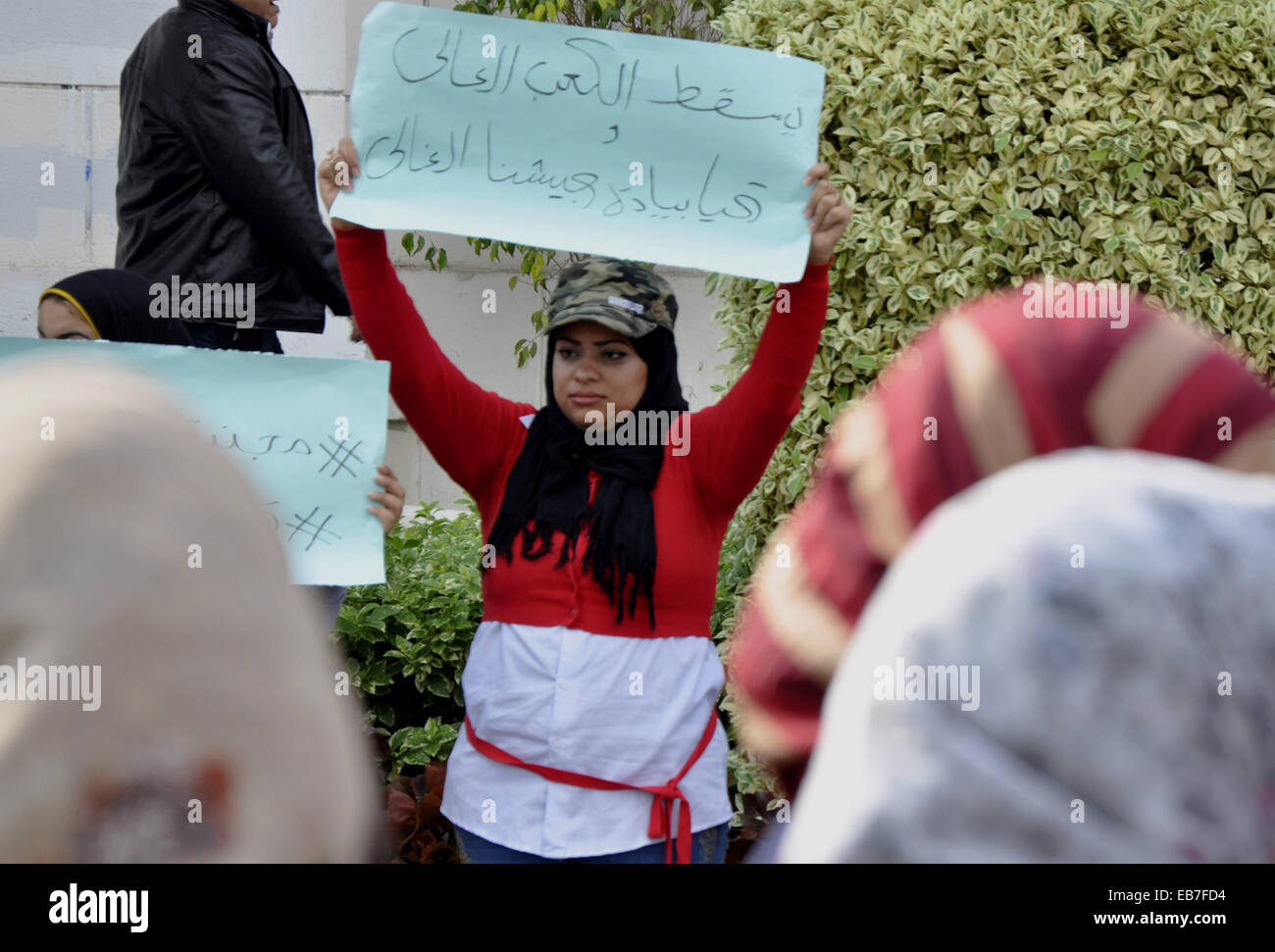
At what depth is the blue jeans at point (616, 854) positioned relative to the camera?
8.55ft

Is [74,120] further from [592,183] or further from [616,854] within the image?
[616,854]

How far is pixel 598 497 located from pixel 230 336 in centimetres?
147

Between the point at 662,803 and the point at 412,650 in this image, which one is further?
the point at 412,650

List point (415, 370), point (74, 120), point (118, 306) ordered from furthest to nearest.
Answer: point (74, 120) < point (118, 306) < point (415, 370)

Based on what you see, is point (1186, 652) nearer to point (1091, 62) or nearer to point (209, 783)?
point (209, 783)

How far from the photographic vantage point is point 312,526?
3002 mm

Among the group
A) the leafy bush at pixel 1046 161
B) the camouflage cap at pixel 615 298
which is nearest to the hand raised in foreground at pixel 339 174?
the camouflage cap at pixel 615 298

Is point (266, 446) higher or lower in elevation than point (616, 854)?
higher

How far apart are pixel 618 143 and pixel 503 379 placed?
4440 mm

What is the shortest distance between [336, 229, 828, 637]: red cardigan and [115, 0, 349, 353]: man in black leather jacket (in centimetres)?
88

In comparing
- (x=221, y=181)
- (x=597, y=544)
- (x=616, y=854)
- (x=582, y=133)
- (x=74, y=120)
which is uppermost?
(x=74, y=120)

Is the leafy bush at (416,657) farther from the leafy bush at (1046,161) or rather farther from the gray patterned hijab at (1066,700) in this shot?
the gray patterned hijab at (1066,700)

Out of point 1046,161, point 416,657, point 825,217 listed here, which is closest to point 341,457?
point 825,217

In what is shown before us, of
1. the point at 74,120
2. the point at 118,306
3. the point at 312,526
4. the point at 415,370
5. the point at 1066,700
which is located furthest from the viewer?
the point at 74,120
